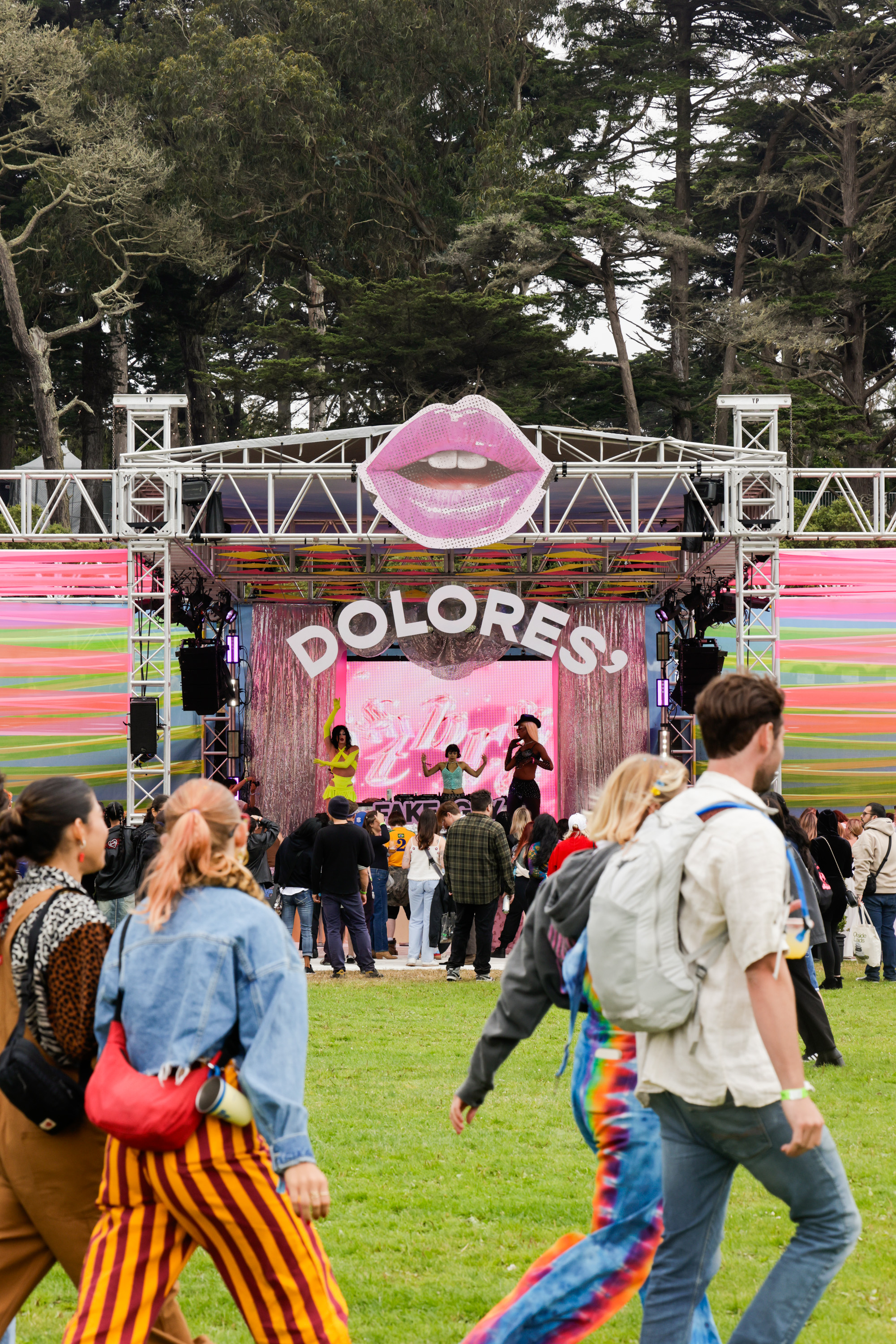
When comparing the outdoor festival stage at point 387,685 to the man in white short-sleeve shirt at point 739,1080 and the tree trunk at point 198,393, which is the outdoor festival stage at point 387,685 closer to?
the tree trunk at point 198,393

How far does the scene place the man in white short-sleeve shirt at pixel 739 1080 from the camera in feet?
7.59

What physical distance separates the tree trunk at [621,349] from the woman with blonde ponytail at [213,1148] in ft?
74.1

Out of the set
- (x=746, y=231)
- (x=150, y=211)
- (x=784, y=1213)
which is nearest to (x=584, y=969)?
(x=784, y=1213)

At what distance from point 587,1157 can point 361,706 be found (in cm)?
1139

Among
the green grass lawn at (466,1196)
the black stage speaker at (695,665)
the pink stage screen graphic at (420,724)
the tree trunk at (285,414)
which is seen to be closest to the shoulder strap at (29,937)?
the green grass lawn at (466,1196)

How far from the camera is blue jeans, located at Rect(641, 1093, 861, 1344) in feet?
7.81

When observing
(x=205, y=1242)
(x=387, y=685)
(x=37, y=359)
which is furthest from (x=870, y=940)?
(x=37, y=359)

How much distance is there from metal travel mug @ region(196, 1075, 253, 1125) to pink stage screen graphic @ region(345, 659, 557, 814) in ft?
45.0

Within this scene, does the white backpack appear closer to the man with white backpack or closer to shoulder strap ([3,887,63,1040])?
the man with white backpack

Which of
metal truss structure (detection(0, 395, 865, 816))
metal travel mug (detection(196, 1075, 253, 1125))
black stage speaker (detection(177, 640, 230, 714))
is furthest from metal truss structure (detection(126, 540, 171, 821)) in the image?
metal travel mug (detection(196, 1075, 253, 1125))

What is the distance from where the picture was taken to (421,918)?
1090cm

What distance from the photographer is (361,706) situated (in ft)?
53.4

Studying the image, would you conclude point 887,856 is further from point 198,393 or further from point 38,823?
point 198,393

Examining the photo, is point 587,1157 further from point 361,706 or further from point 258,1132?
point 361,706
